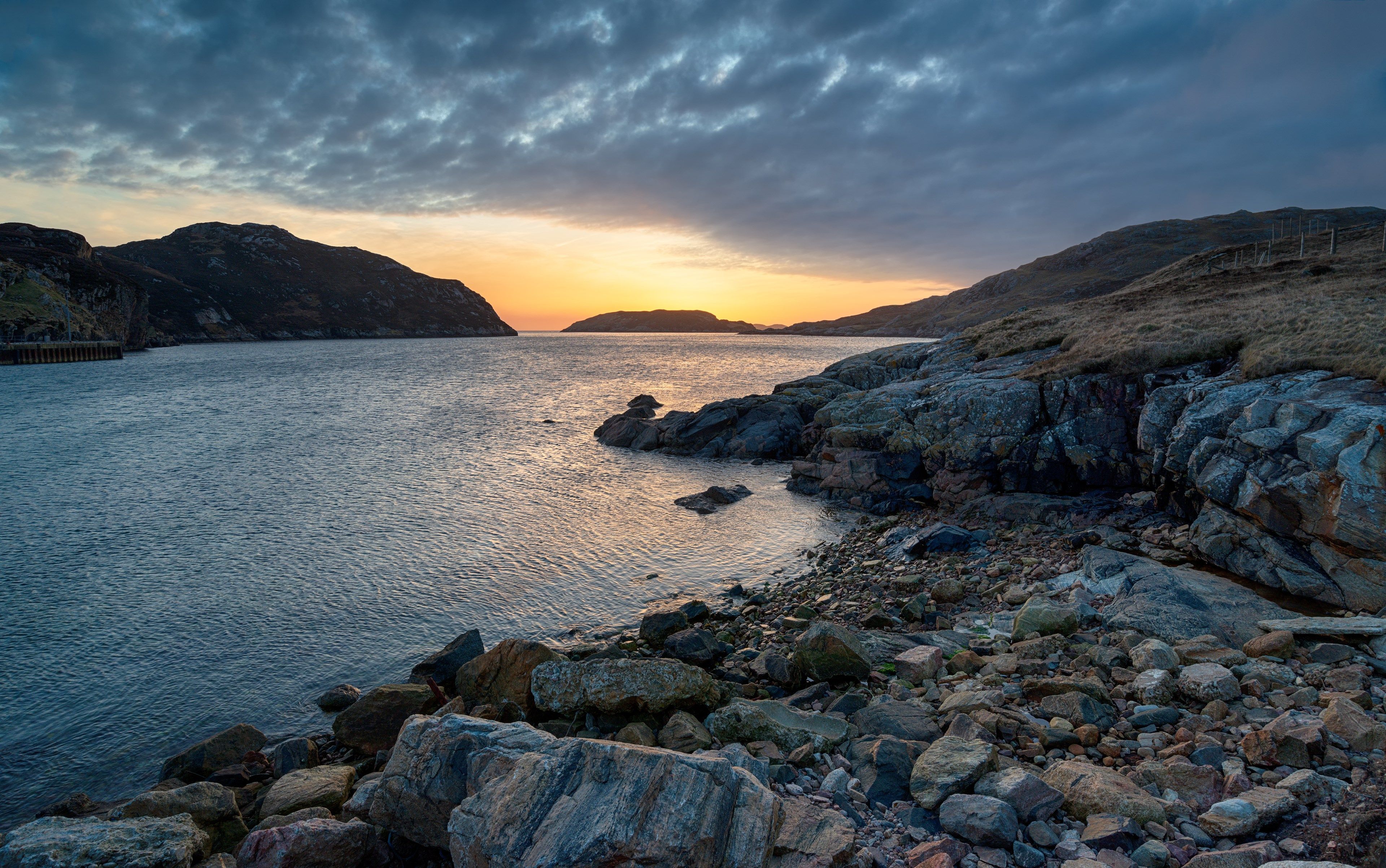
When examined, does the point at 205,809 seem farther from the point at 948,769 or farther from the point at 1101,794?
the point at 1101,794

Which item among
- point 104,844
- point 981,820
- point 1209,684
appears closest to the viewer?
point 981,820

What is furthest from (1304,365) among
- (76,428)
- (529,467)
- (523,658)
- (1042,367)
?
(76,428)

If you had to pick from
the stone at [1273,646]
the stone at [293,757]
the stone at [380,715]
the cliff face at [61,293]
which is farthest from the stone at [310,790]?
the cliff face at [61,293]

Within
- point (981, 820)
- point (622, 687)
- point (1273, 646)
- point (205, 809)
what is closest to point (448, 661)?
point (205, 809)

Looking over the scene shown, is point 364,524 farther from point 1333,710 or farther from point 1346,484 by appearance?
point 1346,484

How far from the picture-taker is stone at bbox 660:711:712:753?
921 centimetres

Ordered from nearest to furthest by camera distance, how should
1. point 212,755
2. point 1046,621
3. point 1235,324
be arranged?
point 212,755
point 1046,621
point 1235,324

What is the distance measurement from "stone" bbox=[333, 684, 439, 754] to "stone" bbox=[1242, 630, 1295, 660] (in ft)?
48.9

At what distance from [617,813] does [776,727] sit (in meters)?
3.89

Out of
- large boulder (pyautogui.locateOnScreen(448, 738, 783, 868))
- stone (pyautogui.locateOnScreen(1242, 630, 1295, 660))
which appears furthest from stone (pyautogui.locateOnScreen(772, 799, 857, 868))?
stone (pyautogui.locateOnScreen(1242, 630, 1295, 660))

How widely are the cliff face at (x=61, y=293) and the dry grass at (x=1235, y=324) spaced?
513 feet

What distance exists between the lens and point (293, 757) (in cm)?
1153

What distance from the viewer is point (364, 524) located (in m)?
26.2

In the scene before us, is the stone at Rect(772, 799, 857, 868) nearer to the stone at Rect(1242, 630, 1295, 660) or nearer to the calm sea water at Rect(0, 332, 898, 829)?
the stone at Rect(1242, 630, 1295, 660)
